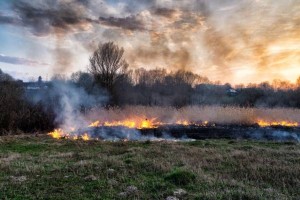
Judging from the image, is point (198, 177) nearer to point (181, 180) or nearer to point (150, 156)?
point (181, 180)

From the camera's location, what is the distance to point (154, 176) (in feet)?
37.6

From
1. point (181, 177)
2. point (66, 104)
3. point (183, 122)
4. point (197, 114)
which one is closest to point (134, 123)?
point (183, 122)

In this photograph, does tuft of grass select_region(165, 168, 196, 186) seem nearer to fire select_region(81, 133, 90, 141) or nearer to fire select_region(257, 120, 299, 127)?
fire select_region(81, 133, 90, 141)

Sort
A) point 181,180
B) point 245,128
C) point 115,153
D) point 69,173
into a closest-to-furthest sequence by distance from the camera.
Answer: point 181,180 < point 69,173 < point 115,153 < point 245,128

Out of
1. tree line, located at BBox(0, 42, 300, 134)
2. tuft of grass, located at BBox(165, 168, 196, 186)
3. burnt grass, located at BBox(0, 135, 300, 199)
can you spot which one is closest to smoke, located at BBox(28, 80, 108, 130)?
tree line, located at BBox(0, 42, 300, 134)

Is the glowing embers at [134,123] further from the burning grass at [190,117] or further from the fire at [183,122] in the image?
the fire at [183,122]

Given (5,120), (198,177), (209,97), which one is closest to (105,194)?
(198,177)

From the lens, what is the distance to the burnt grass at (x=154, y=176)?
30.8 ft

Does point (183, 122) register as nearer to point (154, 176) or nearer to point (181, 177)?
point (154, 176)

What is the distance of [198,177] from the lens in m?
11.1

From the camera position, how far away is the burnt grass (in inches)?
370

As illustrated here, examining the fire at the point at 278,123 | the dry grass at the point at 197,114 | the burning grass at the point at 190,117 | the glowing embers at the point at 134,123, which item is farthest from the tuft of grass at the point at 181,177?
the fire at the point at 278,123

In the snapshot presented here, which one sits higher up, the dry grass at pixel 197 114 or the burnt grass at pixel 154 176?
the dry grass at pixel 197 114

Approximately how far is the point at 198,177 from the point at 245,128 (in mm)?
21684
